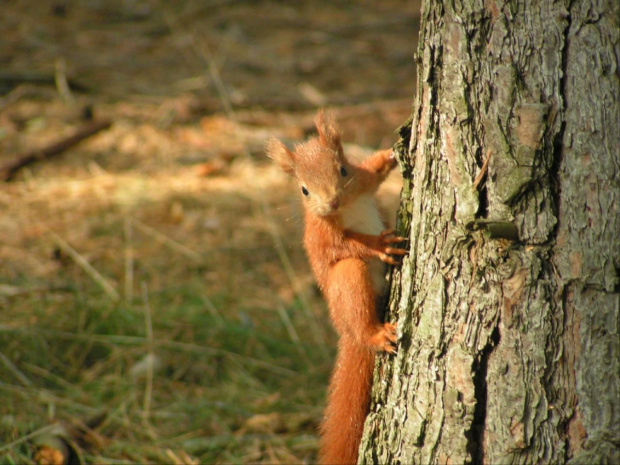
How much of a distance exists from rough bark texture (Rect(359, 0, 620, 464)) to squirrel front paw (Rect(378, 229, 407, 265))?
0.11 meters

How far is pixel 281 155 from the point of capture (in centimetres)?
201

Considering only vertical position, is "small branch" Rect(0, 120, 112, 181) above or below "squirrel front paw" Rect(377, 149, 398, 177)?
above

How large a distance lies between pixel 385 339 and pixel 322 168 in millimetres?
543

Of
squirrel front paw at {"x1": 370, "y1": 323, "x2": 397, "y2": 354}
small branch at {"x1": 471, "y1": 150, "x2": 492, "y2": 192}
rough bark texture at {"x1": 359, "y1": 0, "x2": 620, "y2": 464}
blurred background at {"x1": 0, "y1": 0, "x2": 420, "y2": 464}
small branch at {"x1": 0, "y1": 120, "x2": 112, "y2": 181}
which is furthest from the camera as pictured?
small branch at {"x1": 0, "y1": 120, "x2": 112, "y2": 181}

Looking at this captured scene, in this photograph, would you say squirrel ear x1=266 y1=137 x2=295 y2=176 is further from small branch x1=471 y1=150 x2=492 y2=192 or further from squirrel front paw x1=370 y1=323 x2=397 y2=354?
small branch x1=471 y1=150 x2=492 y2=192

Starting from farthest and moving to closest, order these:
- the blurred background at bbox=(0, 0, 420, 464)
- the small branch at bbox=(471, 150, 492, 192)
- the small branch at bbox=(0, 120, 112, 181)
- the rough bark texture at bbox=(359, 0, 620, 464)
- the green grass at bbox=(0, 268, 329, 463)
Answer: the small branch at bbox=(0, 120, 112, 181) < the blurred background at bbox=(0, 0, 420, 464) < the green grass at bbox=(0, 268, 329, 463) < the small branch at bbox=(471, 150, 492, 192) < the rough bark texture at bbox=(359, 0, 620, 464)

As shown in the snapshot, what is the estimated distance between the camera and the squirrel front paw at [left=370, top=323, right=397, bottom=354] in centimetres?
162

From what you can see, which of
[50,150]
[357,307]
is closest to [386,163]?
[357,307]

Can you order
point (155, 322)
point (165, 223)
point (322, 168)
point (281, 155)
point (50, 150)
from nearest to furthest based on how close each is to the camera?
point (322, 168) < point (281, 155) < point (155, 322) < point (165, 223) < point (50, 150)

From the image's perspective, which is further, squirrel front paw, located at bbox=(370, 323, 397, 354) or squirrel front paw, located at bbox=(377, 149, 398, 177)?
squirrel front paw, located at bbox=(377, 149, 398, 177)

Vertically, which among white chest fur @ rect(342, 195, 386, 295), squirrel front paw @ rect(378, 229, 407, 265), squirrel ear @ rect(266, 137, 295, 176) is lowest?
squirrel front paw @ rect(378, 229, 407, 265)

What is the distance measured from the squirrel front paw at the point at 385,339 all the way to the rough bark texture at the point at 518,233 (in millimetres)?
102

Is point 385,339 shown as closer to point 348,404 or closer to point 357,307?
point 357,307

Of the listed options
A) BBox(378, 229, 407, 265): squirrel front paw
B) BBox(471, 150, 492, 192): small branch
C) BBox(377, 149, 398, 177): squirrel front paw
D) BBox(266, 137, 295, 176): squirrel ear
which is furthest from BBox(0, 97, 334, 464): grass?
BBox(471, 150, 492, 192): small branch
